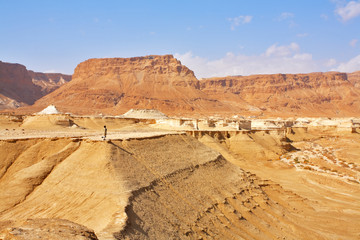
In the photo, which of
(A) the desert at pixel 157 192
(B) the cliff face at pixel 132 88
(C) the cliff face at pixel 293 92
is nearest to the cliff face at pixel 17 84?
(B) the cliff face at pixel 132 88

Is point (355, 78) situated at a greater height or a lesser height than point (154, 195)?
greater

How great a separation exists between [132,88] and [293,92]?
295 feet

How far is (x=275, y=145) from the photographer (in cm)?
3988

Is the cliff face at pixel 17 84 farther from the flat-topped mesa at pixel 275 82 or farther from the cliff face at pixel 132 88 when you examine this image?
the flat-topped mesa at pixel 275 82

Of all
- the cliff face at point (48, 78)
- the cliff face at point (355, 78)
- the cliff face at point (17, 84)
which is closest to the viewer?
the cliff face at point (17, 84)

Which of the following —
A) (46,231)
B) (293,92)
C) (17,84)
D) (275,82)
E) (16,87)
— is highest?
(275,82)

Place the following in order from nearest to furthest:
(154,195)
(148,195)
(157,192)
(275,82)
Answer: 1. (148,195)
2. (154,195)
3. (157,192)
4. (275,82)

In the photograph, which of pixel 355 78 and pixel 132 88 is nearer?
pixel 132 88

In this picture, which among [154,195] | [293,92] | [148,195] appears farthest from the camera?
[293,92]

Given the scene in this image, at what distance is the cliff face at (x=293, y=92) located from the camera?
13538 centimetres

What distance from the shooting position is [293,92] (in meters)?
150

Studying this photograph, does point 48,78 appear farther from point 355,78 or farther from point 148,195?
point 355,78

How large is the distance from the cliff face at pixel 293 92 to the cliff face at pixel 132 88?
20.8 metres

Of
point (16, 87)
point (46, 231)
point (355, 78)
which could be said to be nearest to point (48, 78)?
point (16, 87)
